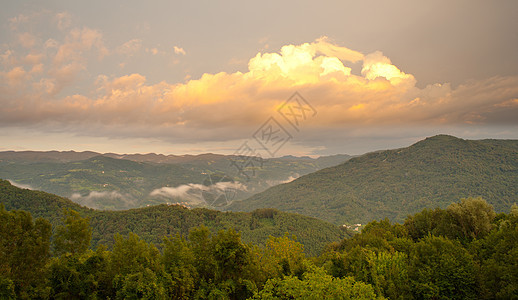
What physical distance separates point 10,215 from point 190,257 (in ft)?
76.3

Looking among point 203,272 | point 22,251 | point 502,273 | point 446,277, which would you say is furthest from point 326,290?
point 22,251

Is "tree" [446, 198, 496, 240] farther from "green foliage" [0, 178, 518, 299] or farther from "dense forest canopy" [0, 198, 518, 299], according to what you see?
"dense forest canopy" [0, 198, 518, 299]

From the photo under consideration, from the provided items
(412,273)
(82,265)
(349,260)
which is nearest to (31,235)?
(82,265)

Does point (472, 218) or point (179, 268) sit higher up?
point (472, 218)

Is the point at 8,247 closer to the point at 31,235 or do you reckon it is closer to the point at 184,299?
the point at 31,235

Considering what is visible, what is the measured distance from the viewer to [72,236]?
113ft

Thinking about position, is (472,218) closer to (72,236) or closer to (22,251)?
(72,236)

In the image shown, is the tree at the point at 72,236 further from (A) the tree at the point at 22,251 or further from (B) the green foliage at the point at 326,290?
(B) the green foliage at the point at 326,290

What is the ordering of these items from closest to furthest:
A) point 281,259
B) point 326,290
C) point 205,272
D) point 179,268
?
1. point 326,290
2. point 179,268
3. point 205,272
4. point 281,259

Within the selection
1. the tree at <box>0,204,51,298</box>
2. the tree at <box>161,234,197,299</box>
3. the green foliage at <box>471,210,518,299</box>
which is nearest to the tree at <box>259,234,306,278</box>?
the tree at <box>161,234,197,299</box>

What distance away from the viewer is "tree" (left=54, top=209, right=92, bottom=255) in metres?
33.8

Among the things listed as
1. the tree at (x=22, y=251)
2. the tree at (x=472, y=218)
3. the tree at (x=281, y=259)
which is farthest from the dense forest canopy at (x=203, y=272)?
the tree at (x=472, y=218)

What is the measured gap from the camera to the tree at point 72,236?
33844 millimetres

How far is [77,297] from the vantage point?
1161 inches
